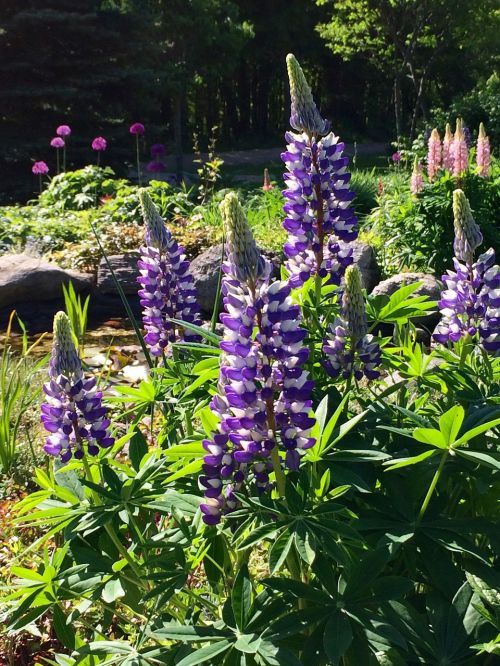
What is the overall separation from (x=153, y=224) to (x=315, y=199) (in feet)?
1.82

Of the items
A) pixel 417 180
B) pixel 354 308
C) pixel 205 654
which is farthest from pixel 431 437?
Result: pixel 417 180

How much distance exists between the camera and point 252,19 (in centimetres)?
2681

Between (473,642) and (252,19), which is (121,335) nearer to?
(473,642)

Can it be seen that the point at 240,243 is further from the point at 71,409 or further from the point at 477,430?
the point at 71,409

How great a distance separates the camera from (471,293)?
2477mm

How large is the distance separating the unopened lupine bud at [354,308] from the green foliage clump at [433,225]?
5.22m

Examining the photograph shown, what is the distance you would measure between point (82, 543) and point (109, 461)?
0.90ft

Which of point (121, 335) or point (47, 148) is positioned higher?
point (47, 148)

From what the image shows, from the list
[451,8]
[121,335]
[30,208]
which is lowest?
[121,335]

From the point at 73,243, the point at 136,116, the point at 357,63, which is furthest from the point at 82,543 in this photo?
the point at 357,63

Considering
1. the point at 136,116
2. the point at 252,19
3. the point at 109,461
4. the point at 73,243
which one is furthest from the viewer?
the point at 252,19

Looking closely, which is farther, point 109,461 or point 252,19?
point 252,19

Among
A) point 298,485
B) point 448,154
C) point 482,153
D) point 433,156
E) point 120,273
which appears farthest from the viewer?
point 120,273

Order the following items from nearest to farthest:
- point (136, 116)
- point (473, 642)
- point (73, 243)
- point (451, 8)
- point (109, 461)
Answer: point (473, 642)
point (109, 461)
point (73, 243)
point (136, 116)
point (451, 8)
